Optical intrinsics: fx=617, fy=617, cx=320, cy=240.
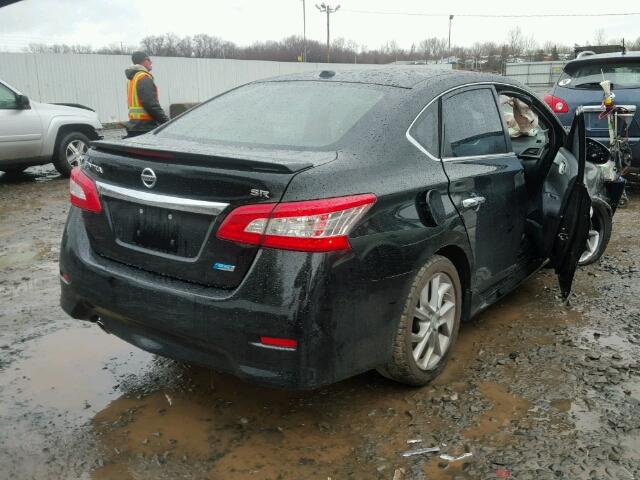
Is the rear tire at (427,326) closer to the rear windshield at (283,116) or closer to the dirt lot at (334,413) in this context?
the dirt lot at (334,413)

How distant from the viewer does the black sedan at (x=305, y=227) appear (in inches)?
95.7

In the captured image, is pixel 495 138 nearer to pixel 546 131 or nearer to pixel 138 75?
pixel 546 131

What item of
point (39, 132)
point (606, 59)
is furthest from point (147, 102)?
point (606, 59)

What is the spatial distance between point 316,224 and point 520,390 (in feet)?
5.13

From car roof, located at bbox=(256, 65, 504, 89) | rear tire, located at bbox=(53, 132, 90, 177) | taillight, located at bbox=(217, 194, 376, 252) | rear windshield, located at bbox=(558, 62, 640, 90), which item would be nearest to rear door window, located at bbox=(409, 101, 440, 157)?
car roof, located at bbox=(256, 65, 504, 89)

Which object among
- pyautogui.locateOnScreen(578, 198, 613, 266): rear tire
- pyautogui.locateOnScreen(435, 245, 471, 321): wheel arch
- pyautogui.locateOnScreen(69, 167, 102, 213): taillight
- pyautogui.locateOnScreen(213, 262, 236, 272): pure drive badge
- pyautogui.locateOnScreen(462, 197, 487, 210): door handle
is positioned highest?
pyautogui.locateOnScreen(69, 167, 102, 213): taillight

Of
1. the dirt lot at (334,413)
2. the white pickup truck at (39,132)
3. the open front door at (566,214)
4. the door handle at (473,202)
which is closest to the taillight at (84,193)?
the dirt lot at (334,413)

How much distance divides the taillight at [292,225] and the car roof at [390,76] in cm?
113

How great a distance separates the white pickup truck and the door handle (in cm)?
805

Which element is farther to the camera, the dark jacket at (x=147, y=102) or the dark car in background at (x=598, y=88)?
the dark jacket at (x=147, y=102)

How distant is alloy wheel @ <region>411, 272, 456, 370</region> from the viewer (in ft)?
9.89

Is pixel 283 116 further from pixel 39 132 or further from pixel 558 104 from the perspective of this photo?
pixel 39 132

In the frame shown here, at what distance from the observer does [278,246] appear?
2.41 meters

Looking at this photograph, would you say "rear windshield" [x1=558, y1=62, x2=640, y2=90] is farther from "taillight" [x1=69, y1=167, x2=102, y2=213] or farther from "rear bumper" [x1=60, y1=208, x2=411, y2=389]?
"taillight" [x1=69, y1=167, x2=102, y2=213]
